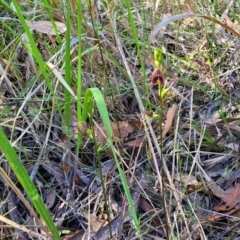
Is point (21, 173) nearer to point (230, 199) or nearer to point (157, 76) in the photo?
point (157, 76)

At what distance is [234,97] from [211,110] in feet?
0.30

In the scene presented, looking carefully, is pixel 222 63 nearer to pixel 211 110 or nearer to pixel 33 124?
pixel 211 110

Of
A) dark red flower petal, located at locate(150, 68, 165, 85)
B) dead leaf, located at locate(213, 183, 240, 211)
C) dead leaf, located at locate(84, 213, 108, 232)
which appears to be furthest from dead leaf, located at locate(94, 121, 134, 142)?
dark red flower petal, located at locate(150, 68, 165, 85)

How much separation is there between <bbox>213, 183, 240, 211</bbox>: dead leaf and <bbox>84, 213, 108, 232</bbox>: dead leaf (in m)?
0.28

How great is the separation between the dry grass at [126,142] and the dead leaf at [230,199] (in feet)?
0.06

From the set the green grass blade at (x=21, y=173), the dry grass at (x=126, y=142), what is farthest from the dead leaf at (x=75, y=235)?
the green grass blade at (x=21, y=173)

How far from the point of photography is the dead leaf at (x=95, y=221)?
1.15 meters

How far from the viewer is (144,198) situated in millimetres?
1193

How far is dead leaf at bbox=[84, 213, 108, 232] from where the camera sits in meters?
1.15

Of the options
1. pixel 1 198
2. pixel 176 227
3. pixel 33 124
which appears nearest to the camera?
pixel 176 227

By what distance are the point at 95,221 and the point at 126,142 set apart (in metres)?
0.24

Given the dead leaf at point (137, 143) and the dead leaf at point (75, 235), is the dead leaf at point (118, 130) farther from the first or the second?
the dead leaf at point (75, 235)

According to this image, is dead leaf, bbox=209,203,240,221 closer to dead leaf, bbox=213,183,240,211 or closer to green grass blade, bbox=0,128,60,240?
dead leaf, bbox=213,183,240,211

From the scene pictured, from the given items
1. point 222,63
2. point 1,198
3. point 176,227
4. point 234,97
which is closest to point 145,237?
point 176,227
